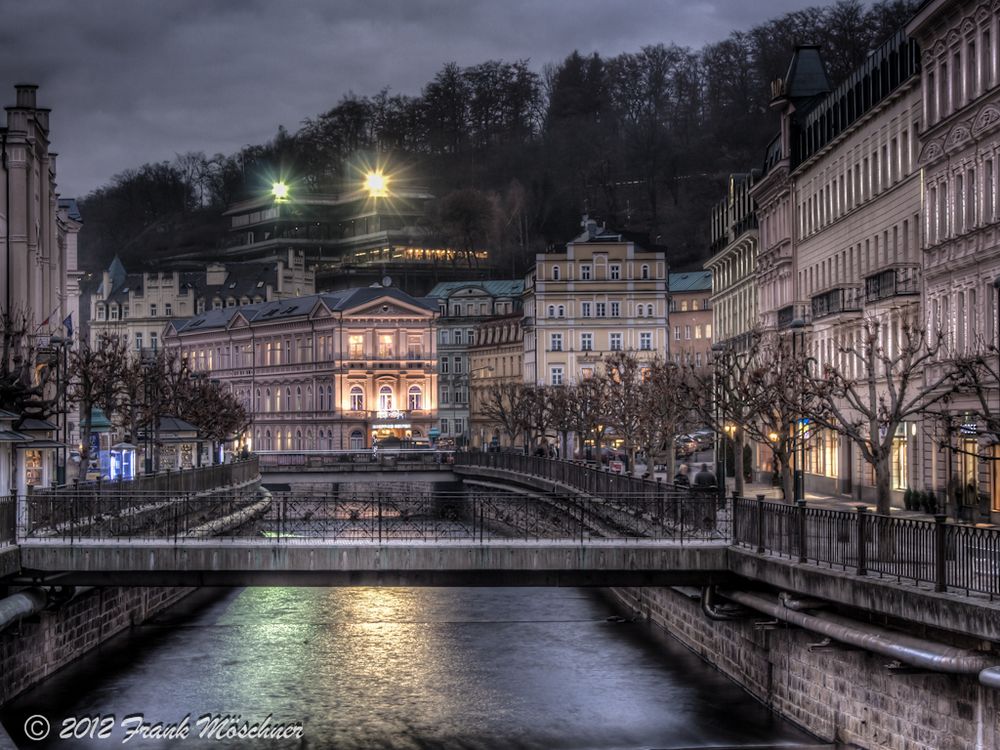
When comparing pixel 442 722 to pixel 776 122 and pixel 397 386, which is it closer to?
pixel 397 386

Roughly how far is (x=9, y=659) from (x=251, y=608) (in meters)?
23.2

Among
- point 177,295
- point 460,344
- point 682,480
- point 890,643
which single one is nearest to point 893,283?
point 682,480

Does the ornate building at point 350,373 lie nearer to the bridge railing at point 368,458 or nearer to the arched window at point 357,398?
the arched window at point 357,398

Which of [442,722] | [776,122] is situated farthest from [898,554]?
[776,122]

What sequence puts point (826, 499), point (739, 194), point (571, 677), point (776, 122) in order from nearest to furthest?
point (571, 677), point (826, 499), point (739, 194), point (776, 122)

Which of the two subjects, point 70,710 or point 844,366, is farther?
point 844,366

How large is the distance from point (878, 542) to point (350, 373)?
111777 millimetres

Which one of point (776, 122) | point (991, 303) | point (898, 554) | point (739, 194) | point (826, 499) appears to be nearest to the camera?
point (898, 554)

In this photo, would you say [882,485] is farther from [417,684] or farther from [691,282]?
[691,282]

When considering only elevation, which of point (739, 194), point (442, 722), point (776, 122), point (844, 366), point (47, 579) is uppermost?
point (776, 122)

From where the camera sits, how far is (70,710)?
36438 mm

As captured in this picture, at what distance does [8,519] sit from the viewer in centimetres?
3481

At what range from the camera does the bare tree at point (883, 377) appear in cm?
4288

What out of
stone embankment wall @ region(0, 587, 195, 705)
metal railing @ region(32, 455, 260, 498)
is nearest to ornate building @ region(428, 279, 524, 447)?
metal railing @ region(32, 455, 260, 498)
